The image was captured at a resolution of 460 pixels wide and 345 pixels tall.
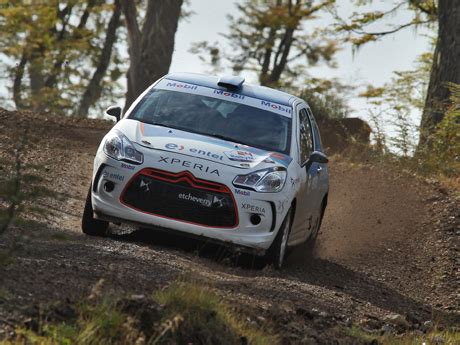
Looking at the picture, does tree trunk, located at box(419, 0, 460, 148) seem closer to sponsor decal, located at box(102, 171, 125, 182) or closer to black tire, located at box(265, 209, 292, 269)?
black tire, located at box(265, 209, 292, 269)

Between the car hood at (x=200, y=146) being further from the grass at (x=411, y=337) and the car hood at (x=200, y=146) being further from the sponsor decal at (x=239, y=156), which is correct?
the grass at (x=411, y=337)

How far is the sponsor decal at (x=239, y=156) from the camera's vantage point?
12.1 meters

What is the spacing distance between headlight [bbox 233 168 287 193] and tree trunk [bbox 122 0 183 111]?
16.1 meters

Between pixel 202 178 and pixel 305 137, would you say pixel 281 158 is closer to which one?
pixel 202 178

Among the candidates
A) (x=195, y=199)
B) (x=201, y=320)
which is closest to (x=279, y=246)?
(x=195, y=199)

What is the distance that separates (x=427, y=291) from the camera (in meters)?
14.3

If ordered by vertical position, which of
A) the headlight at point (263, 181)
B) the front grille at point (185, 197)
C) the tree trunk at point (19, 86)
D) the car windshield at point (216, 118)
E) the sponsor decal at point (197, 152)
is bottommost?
the tree trunk at point (19, 86)

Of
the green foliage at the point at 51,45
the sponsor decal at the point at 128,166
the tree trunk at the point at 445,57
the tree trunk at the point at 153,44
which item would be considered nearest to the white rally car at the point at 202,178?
the sponsor decal at the point at 128,166

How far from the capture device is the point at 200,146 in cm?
1221

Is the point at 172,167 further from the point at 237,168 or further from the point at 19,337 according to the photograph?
the point at 19,337

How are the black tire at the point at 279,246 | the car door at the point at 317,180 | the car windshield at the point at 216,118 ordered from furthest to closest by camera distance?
1. the car door at the point at 317,180
2. the car windshield at the point at 216,118
3. the black tire at the point at 279,246

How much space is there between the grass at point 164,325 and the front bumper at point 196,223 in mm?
3047

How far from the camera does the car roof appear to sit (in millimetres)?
13695

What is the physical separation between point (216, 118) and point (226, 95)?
0.48 m
